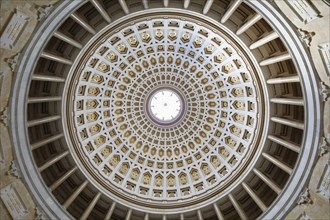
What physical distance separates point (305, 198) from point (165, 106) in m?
16.3

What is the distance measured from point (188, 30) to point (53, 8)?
10.7 metres

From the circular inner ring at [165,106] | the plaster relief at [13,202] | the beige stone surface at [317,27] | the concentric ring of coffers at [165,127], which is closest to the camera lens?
the beige stone surface at [317,27]

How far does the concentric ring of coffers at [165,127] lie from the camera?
26.1 meters

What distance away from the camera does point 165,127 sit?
31.8 meters

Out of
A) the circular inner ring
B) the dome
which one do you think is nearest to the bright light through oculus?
the circular inner ring

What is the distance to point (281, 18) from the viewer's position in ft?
62.1

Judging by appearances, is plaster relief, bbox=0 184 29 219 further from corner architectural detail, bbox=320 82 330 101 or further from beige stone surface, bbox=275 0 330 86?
corner architectural detail, bbox=320 82 330 101

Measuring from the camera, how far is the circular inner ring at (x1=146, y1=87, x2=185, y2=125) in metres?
31.7

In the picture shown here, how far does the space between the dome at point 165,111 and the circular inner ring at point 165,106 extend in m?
0.12

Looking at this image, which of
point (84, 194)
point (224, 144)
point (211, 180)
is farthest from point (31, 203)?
point (224, 144)

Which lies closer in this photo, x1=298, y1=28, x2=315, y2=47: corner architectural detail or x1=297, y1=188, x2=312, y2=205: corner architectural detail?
x1=298, y1=28, x2=315, y2=47: corner architectural detail

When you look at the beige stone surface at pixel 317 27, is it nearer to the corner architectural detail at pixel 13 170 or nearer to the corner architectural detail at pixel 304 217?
the corner architectural detail at pixel 304 217

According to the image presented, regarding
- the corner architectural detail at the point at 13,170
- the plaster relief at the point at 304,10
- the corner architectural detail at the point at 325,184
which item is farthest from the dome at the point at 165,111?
the plaster relief at the point at 304,10

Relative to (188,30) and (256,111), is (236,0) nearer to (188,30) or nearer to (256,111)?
(188,30)
